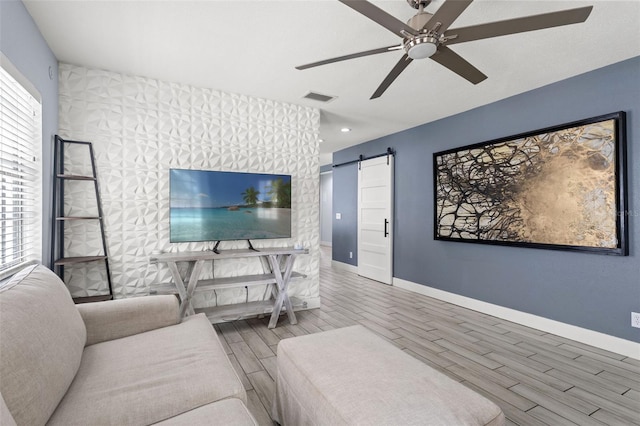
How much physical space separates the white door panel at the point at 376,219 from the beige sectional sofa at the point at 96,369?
12.4ft

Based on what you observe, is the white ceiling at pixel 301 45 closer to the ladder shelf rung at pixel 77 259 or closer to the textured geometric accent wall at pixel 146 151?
the textured geometric accent wall at pixel 146 151

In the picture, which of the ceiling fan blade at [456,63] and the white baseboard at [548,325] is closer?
the ceiling fan blade at [456,63]

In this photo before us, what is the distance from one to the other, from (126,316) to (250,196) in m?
1.86

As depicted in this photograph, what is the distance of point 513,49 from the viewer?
247cm

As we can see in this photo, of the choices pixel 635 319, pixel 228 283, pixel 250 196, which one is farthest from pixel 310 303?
pixel 635 319

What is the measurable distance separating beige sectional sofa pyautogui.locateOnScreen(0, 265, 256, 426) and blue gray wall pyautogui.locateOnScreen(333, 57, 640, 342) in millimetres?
3236

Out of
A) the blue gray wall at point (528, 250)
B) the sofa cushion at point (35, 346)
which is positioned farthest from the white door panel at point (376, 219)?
the sofa cushion at point (35, 346)

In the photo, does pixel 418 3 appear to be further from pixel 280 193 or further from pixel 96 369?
pixel 96 369

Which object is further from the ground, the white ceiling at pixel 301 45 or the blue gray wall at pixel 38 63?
the white ceiling at pixel 301 45

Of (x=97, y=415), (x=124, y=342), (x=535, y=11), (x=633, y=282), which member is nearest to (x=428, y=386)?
(x=97, y=415)

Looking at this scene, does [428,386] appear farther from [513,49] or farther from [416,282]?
[416,282]

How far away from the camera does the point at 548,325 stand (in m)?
3.12

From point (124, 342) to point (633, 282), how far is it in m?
3.87

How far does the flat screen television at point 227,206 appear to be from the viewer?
3.12m
